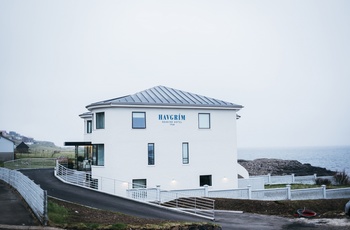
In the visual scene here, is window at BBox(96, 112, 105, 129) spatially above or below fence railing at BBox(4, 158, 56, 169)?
above

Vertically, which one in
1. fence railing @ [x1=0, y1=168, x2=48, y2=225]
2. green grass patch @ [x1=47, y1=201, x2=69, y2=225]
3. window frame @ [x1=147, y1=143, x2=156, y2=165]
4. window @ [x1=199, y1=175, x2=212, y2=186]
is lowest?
window @ [x1=199, y1=175, x2=212, y2=186]

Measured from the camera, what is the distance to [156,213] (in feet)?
73.0

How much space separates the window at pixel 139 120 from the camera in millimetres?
32188

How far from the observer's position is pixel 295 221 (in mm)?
22359

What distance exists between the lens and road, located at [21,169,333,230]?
68.6ft

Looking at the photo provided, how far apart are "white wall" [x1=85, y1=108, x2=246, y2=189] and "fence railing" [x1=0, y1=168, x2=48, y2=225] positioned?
26.6ft

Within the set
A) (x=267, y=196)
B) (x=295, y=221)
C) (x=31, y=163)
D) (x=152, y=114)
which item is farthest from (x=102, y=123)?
(x=31, y=163)

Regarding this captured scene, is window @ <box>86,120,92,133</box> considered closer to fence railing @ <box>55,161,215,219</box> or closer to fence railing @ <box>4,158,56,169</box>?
fence railing @ <box>55,161,215,219</box>

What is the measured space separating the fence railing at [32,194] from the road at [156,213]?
2.48 meters

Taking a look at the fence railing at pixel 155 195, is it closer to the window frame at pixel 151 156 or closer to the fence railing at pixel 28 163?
the window frame at pixel 151 156

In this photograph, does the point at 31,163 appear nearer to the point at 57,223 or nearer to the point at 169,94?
the point at 169,94

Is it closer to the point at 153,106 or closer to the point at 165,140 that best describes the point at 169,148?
the point at 165,140

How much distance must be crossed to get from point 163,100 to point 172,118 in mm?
1764

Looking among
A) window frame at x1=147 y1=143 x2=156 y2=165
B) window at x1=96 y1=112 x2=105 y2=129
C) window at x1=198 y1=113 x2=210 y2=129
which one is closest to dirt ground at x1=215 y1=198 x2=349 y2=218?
window frame at x1=147 y1=143 x2=156 y2=165
